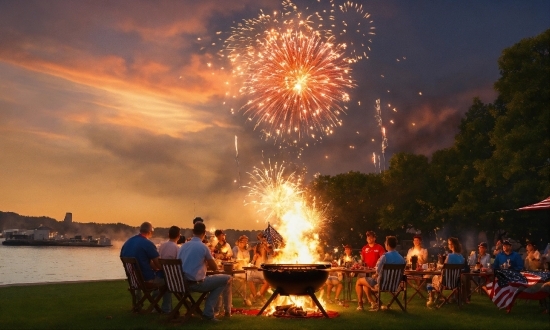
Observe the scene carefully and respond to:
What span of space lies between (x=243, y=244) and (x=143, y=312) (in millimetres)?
5505

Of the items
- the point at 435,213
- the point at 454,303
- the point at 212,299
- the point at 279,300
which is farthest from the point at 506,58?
the point at 212,299

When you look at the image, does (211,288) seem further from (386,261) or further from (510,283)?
(510,283)

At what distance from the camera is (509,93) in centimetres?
3350

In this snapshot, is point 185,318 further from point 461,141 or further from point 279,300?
point 461,141

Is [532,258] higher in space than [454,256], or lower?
higher

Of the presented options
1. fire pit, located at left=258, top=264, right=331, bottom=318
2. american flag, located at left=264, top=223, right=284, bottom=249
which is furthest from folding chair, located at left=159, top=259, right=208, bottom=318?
american flag, located at left=264, top=223, right=284, bottom=249

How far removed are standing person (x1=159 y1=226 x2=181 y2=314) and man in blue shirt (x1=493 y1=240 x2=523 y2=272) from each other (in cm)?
869

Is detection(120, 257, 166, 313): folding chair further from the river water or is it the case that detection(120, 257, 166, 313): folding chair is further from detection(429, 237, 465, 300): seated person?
the river water

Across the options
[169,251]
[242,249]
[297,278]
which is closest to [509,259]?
[297,278]

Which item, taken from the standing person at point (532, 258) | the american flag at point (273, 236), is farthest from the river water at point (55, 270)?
the standing person at point (532, 258)

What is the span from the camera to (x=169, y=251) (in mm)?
12445

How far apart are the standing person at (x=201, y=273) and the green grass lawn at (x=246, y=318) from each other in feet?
1.45

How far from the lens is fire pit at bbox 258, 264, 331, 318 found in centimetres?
1199

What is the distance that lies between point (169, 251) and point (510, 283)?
295 inches
